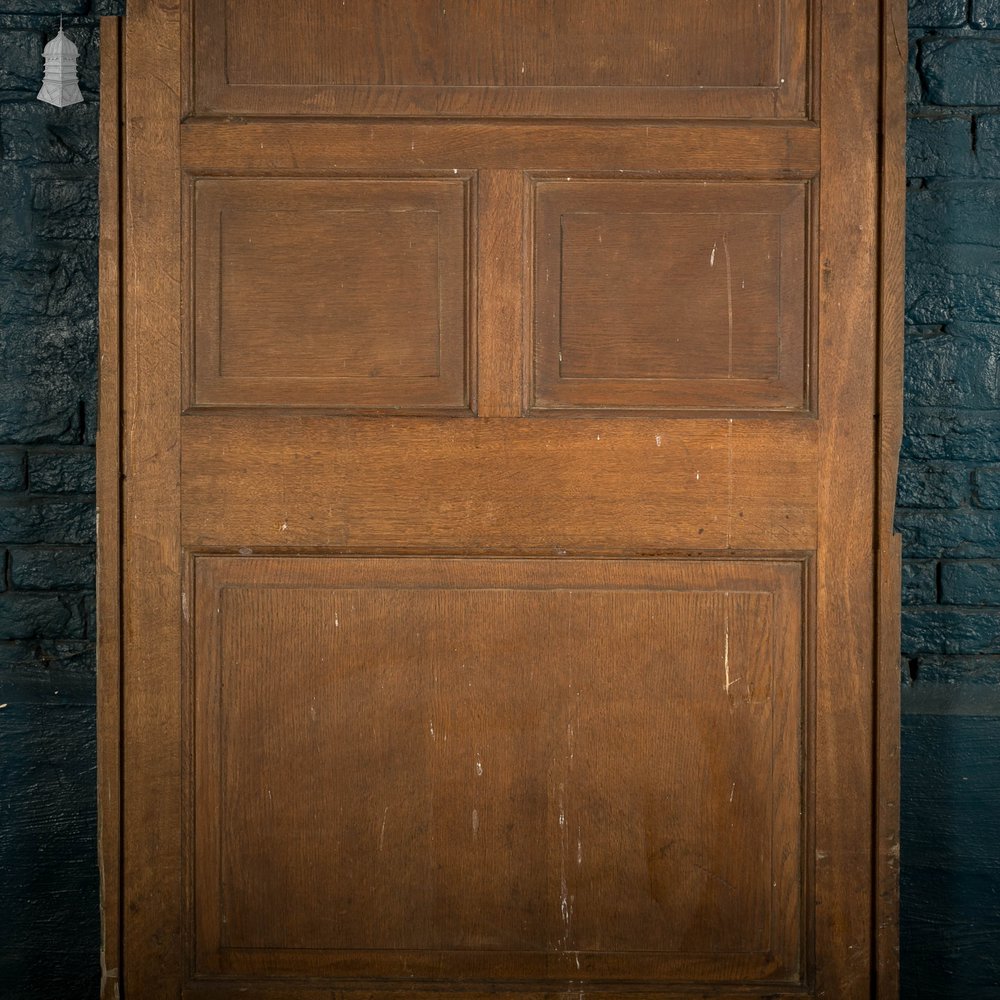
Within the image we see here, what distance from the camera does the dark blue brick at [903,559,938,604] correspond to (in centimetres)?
186

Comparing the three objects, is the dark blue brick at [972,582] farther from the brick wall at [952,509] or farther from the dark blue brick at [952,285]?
the dark blue brick at [952,285]

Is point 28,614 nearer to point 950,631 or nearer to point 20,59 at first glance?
point 20,59

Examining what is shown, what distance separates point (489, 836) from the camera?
1765 mm

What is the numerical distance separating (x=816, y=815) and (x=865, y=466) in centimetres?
60

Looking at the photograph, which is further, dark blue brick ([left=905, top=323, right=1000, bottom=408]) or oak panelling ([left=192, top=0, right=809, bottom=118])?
dark blue brick ([left=905, top=323, right=1000, bottom=408])

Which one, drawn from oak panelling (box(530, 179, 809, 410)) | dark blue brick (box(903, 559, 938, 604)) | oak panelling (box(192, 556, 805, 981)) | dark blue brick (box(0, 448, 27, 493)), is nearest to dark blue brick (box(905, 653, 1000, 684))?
Result: dark blue brick (box(903, 559, 938, 604))

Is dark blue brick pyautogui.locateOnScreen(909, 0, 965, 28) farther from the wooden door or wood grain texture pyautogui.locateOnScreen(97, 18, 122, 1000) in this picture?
wood grain texture pyautogui.locateOnScreen(97, 18, 122, 1000)

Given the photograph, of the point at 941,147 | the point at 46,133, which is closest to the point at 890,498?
the point at 941,147

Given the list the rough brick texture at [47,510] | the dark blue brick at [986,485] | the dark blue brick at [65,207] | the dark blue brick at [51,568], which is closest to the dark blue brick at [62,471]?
the rough brick texture at [47,510]

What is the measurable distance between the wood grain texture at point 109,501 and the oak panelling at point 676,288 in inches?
27.9

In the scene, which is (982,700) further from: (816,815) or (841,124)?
(841,124)

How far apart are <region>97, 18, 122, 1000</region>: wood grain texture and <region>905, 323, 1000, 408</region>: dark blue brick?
1.38 meters

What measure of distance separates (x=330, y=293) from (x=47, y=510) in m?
0.65

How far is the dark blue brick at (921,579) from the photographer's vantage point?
6.10ft
